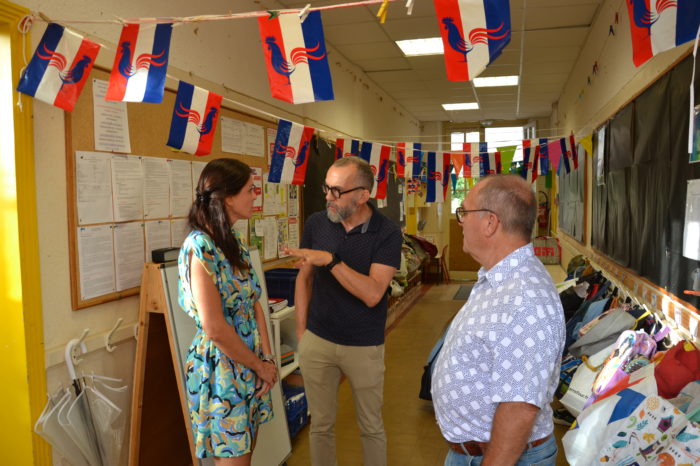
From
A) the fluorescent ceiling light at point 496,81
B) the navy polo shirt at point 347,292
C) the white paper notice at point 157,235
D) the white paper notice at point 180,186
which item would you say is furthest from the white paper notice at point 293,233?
the fluorescent ceiling light at point 496,81

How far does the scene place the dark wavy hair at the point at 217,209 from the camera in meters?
1.88

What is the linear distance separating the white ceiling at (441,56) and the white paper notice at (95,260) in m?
2.95

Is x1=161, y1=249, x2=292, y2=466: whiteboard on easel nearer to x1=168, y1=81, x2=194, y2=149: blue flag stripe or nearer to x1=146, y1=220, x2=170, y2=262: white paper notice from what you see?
x1=146, y1=220, x2=170, y2=262: white paper notice

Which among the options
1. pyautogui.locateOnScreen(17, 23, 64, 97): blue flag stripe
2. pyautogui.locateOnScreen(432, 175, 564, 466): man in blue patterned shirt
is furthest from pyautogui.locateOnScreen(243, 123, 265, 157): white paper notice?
pyautogui.locateOnScreen(432, 175, 564, 466): man in blue patterned shirt

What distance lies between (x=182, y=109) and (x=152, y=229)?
67 cm

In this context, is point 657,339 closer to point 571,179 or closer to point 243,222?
point 243,222

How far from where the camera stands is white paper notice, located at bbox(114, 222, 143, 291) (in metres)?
2.48

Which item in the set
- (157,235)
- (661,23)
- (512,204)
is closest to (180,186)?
(157,235)

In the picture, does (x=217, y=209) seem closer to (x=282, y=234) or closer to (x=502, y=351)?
(x=502, y=351)

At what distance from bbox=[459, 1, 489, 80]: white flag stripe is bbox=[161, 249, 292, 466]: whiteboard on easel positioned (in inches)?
64.0

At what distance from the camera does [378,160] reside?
5.16 metres

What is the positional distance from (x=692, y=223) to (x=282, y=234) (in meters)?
3.03

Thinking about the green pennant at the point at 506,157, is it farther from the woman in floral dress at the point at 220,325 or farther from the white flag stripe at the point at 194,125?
the woman in floral dress at the point at 220,325

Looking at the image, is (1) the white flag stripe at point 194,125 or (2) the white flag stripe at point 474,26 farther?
(1) the white flag stripe at point 194,125
